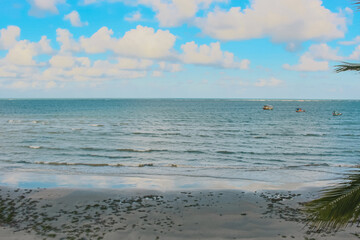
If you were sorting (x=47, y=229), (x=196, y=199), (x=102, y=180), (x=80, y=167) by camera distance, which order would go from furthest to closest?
(x=80, y=167) → (x=102, y=180) → (x=196, y=199) → (x=47, y=229)

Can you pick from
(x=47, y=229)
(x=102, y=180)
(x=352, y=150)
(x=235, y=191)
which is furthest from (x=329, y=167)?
(x=47, y=229)

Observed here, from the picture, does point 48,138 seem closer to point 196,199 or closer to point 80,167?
point 80,167

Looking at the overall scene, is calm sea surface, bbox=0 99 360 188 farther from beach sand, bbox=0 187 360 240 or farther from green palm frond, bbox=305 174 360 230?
green palm frond, bbox=305 174 360 230

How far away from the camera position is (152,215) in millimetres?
13445

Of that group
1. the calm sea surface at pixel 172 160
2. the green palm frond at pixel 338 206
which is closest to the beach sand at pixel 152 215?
the calm sea surface at pixel 172 160

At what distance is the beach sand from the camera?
1154cm

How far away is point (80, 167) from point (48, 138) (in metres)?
18.1

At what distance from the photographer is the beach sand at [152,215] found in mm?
11539

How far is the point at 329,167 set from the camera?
25375 millimetres

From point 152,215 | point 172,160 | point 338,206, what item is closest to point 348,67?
point 338,206

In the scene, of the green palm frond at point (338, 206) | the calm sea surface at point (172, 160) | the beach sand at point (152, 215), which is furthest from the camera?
the calm sea surface at point (172, 160)

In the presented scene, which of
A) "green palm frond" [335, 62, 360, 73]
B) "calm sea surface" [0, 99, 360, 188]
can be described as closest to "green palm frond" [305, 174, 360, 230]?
"green palm frond" [335, 62, 360, 73]

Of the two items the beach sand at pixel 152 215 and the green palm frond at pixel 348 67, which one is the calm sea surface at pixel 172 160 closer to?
the beach sand at pixel 152 215

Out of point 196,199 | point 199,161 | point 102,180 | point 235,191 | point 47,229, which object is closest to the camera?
point 47,229
